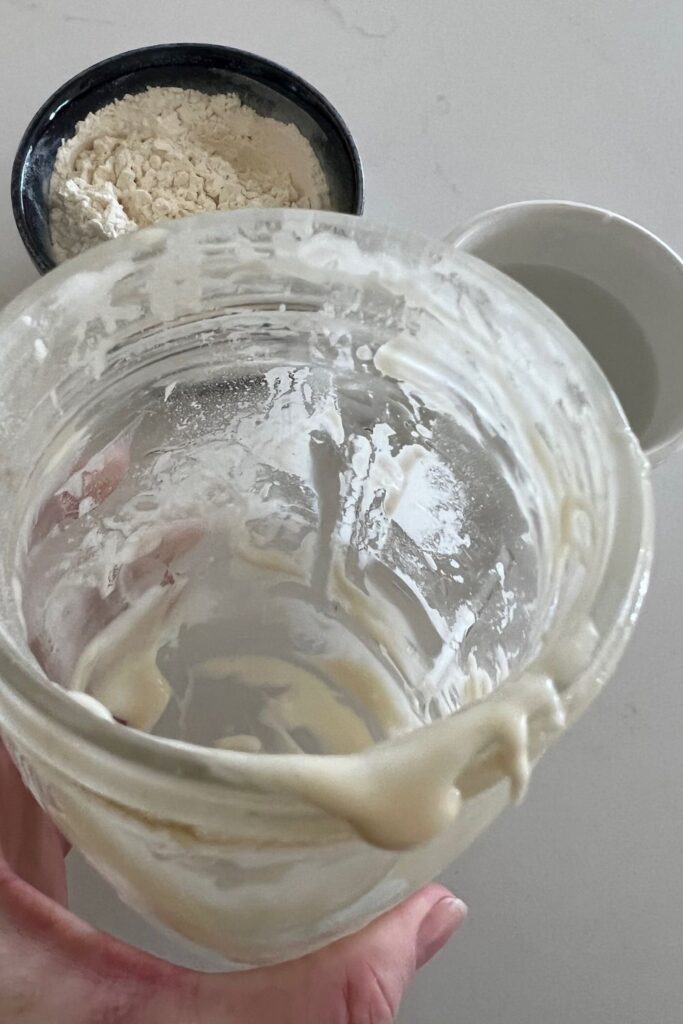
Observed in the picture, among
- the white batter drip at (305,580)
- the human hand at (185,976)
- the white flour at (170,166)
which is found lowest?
the human hand at (185,976)

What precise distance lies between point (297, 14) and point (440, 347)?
1.28 feet

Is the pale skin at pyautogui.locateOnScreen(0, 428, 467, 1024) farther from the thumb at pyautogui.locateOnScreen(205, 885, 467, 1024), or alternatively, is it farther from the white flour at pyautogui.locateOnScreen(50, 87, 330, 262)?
the white flour at pyautogui.locateOnScreen(50, 87, 330, 262)

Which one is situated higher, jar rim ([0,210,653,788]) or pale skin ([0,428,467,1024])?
jar rim ([0,210,653,788])

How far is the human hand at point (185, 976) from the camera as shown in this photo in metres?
0.33

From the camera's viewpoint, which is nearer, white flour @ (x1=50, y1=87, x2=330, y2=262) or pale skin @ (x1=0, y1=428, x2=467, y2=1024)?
pale skin @ (x1=0, y1=428, x2=467, y2=1024)

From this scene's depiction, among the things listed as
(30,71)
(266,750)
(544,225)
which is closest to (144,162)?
(30,71)

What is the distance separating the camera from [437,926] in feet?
1.21

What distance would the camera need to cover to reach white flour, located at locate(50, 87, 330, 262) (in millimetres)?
515

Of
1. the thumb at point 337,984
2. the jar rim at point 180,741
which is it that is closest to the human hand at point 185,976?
the thumb at point 337,984

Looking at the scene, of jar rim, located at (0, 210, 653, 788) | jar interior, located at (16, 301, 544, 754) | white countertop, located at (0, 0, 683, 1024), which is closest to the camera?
jar rim, located at (0, 210, 653, 788)

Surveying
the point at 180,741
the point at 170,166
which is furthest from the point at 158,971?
the point at 170,166

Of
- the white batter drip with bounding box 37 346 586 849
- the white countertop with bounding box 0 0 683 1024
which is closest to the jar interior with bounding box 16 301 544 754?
the white batter drip with bounding box 37 346 586 849

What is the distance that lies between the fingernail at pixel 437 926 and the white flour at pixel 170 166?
1.13ft

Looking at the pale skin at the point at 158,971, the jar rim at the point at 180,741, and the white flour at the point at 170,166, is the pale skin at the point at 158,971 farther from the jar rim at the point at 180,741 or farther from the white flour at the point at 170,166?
the white flour at the point at 170,166
